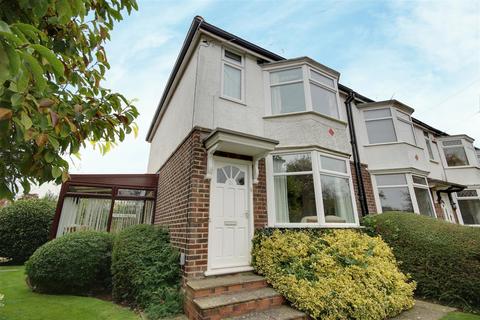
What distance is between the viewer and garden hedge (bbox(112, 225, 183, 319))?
15.3ft

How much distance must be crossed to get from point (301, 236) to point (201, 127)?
3807mm

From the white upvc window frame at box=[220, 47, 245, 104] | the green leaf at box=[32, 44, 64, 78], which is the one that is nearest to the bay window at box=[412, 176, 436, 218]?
the white upvc window frame at box=[220, 47, 245, 104]

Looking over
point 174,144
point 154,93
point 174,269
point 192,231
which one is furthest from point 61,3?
point 154,93

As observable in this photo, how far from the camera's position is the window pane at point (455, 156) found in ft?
45.5

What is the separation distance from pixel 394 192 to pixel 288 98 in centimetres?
607

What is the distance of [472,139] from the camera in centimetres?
1444

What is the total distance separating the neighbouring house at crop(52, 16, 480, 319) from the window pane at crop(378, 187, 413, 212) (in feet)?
0.12

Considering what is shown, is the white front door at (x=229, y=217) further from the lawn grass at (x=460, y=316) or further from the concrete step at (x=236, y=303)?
the lawn grass at (x=460, y=316)

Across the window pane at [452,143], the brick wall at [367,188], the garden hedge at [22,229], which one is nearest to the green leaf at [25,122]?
the brick wall at [367,188]

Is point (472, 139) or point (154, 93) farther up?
point (154, 93)

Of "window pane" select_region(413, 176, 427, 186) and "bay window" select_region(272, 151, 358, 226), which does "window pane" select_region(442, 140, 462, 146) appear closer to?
"window pane" select_region(413, 176, 427, 186)

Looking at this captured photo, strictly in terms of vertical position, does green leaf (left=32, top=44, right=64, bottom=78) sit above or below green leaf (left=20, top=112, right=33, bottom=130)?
above

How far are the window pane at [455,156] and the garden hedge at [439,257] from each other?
33.5 ft

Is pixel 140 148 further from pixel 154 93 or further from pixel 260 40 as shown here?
pixel 260 40
